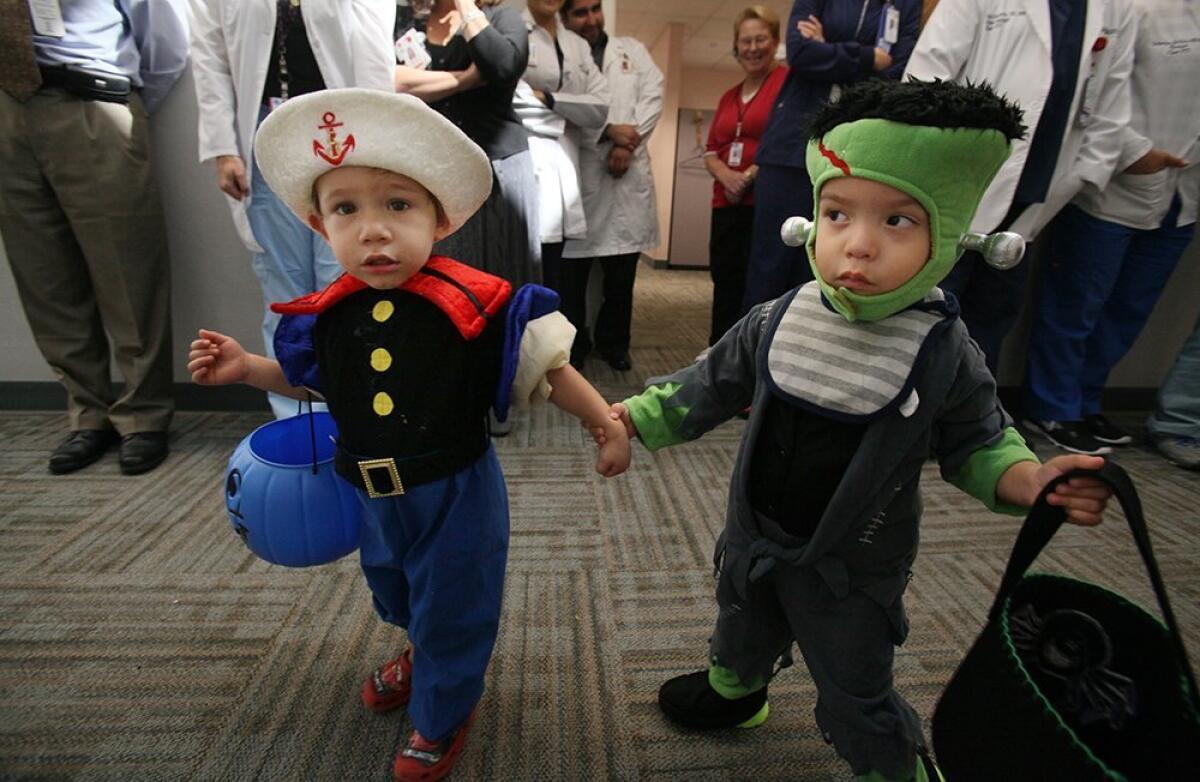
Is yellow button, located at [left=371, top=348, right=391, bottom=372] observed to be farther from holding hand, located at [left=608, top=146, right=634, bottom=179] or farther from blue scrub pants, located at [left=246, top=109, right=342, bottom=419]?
holding hand, located at [left=608, top=146, right=634, bottom=179]

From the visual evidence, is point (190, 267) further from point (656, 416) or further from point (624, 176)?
point (656, 416)

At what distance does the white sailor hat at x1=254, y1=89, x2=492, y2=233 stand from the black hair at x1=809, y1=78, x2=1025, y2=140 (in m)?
0.42

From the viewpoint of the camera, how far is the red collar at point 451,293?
74cm

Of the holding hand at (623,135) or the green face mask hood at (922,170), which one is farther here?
the holding hand at (623,135)

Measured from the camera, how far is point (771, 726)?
1.03 metres

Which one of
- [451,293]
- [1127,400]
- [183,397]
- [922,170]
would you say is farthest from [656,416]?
[1127,400]

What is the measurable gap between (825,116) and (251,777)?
1.14 m

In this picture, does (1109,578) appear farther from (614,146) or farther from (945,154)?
(614,146)

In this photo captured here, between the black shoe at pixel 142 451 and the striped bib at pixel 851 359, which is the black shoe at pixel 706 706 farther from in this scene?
the black shoe at pixel 142 451

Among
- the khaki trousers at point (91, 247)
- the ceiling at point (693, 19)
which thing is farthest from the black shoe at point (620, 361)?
the ceiling at point (693, 19)

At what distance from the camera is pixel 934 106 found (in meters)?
0.61

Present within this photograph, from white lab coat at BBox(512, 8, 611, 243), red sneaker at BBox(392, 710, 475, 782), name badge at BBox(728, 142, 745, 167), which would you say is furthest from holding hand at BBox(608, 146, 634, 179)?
red sneaker at BBox(392, 710, 475, 782)

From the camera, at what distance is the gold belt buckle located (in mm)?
775

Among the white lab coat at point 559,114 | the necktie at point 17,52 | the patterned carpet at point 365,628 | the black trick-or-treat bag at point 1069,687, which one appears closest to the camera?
the black trick-or-treat bag at point 1069,687
